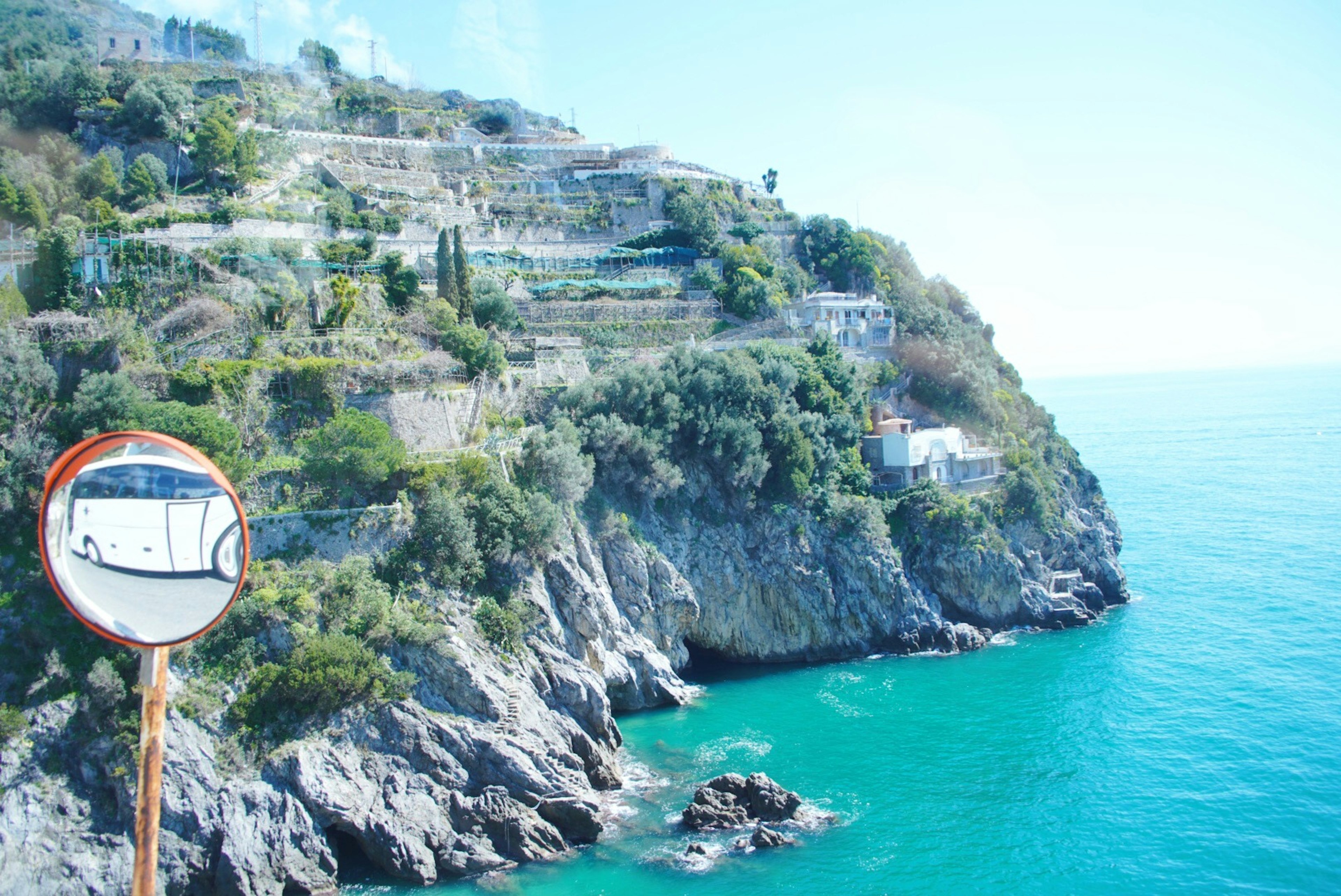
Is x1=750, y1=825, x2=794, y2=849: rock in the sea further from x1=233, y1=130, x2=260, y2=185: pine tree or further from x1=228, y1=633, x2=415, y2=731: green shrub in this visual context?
x1=233, y1=130, x2=260, y2=185: pine tree

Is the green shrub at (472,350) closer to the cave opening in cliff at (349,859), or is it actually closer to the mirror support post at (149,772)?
the cave opening in cliff at (349,859)

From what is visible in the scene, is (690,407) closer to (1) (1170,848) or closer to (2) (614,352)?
(2) (614,352)

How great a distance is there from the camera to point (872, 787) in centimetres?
2925

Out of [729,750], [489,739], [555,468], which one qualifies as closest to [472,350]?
[555,468]

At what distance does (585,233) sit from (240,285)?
2666 centimetres

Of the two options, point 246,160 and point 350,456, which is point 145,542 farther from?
point 246,160

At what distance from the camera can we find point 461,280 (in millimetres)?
44375

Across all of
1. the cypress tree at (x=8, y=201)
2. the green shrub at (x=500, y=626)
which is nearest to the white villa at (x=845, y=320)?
the green shrub at (x=500, y=626)

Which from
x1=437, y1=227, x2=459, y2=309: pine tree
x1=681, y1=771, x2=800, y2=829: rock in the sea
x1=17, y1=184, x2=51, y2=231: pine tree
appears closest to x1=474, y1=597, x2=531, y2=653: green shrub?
x1=681, y1=771, x2=800, y2=829: rock in the sea

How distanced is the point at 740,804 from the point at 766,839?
1.98 metres

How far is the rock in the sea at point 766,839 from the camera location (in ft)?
84.9

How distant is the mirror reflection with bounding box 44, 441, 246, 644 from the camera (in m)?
10.2

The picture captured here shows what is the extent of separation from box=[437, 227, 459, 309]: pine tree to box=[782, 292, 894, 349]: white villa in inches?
798

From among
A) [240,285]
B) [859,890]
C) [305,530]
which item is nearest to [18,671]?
[305,530]
